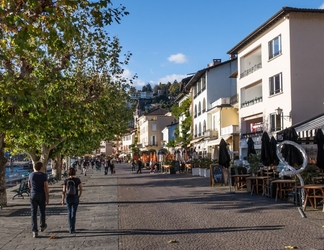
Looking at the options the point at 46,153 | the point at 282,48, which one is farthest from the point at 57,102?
the point at 282,48

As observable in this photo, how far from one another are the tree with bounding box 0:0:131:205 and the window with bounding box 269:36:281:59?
1269 centimetres

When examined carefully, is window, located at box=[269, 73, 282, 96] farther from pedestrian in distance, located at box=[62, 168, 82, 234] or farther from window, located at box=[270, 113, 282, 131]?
pedestrian in distance, located at box=[62, 168, 82, 234]

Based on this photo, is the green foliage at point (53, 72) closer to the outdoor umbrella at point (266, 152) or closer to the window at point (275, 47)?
the outdoor umbrella at point (266, 152)

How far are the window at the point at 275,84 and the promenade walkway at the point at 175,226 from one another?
1743 cm

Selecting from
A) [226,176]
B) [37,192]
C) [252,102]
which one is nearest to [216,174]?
[226,176]

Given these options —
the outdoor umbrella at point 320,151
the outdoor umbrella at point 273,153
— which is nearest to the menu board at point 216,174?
the outdoor umbrella at point 273,153

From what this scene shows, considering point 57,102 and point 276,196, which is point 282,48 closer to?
point 276,196

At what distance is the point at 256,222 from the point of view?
11.6 m

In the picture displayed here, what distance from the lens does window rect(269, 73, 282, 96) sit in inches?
1305

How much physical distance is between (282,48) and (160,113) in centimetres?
7665

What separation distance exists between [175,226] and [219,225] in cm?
109

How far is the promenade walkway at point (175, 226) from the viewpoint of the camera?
30.2 ft

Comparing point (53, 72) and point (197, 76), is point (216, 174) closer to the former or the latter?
point (53, 72)

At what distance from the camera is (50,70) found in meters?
15.3
